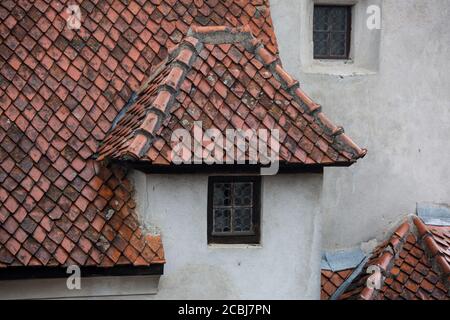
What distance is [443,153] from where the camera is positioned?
1310 centimetres

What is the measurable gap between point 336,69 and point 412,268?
3.09 metres

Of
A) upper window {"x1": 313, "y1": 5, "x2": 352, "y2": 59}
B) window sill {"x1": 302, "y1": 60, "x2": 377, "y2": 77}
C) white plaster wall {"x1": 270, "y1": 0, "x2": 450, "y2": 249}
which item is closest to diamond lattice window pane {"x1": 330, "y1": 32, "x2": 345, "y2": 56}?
upper window {"x1": 313, "y1": 5, "x2": 352, "y2": 59}

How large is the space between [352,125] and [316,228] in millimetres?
2321

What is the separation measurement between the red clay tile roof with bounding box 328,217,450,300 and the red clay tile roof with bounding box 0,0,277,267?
294cm

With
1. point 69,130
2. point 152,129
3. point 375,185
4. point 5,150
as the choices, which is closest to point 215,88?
point 152,129

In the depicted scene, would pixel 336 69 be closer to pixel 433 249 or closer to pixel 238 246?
pixel 433 249

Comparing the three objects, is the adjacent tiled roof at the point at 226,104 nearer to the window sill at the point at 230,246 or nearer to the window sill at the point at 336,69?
the window sill at the point at 230,246

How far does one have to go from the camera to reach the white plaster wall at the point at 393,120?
12734mm

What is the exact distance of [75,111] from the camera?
11062 millimetres

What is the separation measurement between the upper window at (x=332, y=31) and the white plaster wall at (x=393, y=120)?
0.47m

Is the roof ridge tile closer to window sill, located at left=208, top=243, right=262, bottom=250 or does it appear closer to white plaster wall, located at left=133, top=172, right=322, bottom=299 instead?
white plaster wall, located at left=133, top=172, right=322, bottom=299

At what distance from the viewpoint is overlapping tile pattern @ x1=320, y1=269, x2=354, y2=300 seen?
12.1m

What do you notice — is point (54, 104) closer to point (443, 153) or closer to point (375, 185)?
point (375, 185)

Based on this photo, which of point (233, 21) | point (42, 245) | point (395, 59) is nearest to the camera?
point (42, 245)
